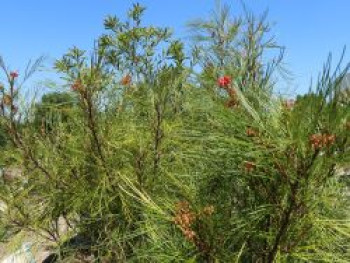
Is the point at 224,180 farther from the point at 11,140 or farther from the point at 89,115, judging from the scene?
the point at 11,140

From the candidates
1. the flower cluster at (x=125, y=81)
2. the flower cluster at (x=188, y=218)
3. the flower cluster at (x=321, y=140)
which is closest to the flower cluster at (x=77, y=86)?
the flower cluster at (x=125, y=81)

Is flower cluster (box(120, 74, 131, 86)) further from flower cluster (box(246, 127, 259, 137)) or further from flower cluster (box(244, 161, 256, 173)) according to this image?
flower cluster (box(246, 127, 259, 137))

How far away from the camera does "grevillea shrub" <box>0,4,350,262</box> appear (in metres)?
2.33

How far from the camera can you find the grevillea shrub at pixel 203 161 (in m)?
2.33

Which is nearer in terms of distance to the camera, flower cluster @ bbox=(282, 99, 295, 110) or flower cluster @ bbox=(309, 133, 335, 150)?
flower cluster @ bbox=(309, 133, 335, 150)

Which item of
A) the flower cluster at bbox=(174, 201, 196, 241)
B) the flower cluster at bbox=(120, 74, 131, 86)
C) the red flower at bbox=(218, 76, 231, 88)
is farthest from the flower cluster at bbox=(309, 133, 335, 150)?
the flower cluster at bbox=(120, 74, 131, 86)

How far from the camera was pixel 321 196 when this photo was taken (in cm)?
243

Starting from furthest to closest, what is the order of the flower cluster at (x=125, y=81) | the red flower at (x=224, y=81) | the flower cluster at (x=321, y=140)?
1. the flower cluster at (x=125, y=81)
2. the red flower at (x=224, y=81)
3. the flower cluster at (x=321, y=140)

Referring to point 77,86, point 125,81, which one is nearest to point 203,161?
point 77,86

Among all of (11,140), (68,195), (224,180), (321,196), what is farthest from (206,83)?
(11,140)

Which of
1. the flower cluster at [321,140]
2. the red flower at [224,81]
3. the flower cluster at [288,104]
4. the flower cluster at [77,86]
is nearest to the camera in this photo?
the flower cluster at [321,140]

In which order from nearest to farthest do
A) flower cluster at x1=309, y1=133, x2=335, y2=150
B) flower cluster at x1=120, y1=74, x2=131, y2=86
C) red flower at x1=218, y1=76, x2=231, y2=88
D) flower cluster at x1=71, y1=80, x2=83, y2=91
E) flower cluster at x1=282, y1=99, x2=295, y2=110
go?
flower cluster at x1=309, y1=133, x2=335, y2=150
flower cluster at x1=282, y1=99, x2=295, y2=110
red flower at x1=218, y1=76, x2=231, y2=88
flower cluster at x1=71, y1=80, x2=83, y2=91
flower cluster at x1=120, y1=74, x2=131, y2=86

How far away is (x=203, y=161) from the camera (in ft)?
9.46

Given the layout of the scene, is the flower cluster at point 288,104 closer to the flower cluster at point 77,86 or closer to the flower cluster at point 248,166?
the flower cluster at point 248,166
